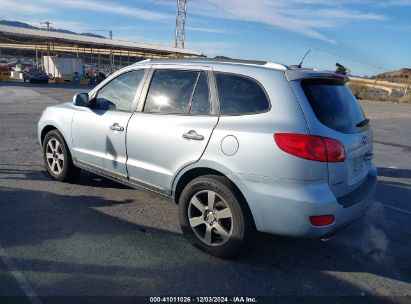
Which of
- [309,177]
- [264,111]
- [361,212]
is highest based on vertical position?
[264,111]

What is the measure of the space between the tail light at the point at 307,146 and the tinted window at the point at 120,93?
2008 mm

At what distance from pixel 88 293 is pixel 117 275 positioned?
321mm

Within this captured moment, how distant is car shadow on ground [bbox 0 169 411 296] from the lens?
3.16m

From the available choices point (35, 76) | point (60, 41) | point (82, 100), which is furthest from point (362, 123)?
point (60, 41)

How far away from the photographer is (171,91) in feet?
13.5

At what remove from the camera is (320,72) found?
3.67 meters

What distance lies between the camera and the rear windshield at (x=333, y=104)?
3389 millimetres

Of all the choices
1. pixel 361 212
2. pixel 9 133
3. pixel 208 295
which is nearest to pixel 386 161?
pixel 361 212

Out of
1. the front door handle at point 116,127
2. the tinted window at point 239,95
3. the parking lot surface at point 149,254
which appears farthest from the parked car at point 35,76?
the tinted window at point 239,95

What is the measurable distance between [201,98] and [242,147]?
30.9 inches

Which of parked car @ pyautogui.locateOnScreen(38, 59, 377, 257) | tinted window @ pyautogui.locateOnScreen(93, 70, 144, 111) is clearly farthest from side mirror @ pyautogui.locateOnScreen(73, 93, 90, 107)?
parked car @ pyautogui.locateOnScreen(38, 59, 377, 257)

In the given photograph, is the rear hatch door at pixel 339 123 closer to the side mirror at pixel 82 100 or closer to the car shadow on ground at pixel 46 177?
the side mirror at pixel 82 100

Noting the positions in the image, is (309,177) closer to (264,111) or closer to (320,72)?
(264,111)

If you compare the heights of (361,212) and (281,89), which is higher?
(281,89)
